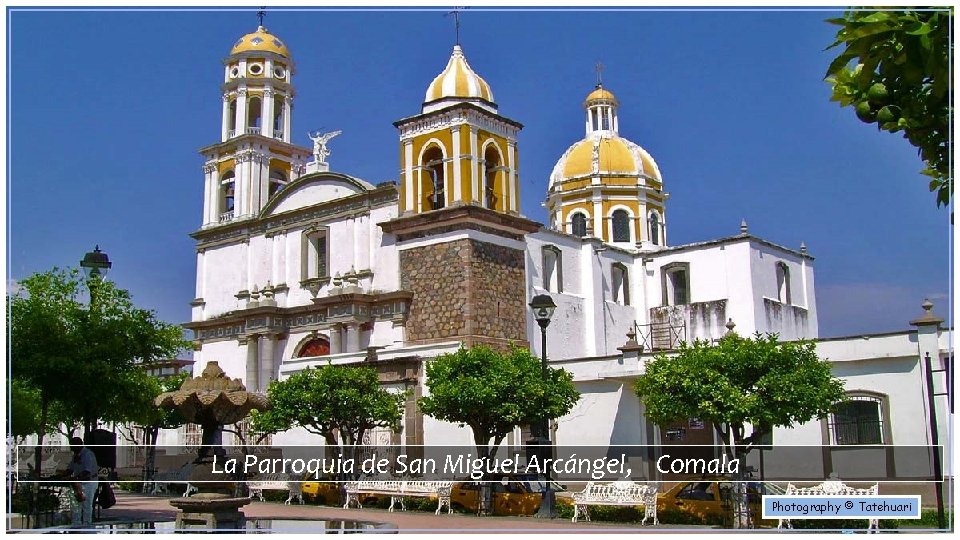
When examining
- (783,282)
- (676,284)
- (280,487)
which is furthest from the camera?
(676,284)

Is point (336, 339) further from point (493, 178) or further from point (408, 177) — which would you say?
point (493, 178)

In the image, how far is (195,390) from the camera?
46.8 ft

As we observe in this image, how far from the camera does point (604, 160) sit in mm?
48219

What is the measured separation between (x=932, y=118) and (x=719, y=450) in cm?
2031

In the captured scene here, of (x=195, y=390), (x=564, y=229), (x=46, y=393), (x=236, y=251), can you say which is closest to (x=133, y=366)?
(x=46, y=393)

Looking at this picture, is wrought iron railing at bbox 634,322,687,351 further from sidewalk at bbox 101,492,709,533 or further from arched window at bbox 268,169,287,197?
sidewalk at bbox 101,492,709,533

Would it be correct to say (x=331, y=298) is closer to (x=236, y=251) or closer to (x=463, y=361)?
(x=236, y=251)

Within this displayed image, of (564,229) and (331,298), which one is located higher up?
(564,229)

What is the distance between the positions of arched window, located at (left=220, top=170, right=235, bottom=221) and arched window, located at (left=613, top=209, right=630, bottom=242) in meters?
17.3

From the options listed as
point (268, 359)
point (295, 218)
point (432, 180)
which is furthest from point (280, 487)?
point (295, 218)

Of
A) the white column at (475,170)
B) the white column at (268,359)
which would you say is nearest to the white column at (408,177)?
the white column at (475,170)

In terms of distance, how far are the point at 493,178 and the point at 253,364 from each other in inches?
453

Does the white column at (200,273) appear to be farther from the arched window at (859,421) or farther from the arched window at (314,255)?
the arched window at (859,421)

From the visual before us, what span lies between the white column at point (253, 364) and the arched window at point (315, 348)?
86.0 inches
